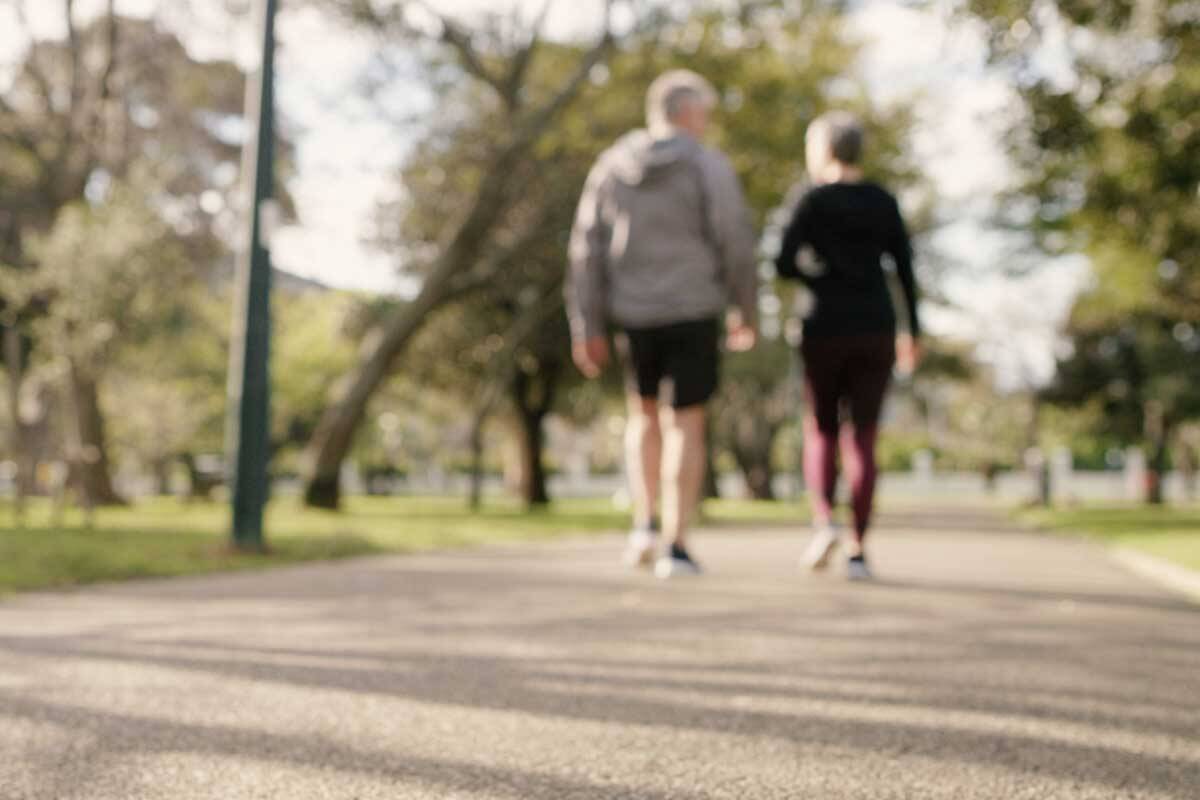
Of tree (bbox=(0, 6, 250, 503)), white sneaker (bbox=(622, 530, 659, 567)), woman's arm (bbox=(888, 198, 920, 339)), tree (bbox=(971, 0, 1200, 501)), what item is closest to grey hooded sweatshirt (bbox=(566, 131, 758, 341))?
woman's arm (bbox=(888, 198, 920, 339))

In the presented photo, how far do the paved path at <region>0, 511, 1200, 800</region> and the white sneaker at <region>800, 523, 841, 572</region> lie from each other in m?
0.61

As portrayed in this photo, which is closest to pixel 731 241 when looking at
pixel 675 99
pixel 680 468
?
pixel 675 99

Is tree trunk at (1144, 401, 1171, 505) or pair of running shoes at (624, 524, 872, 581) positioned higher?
tree trunk at (1144, 401, 1171, 505)

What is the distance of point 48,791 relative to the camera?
2.22 metres

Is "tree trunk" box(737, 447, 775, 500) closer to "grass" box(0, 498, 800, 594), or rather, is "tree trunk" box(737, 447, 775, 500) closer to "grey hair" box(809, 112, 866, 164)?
"grass" box(0, 498, 800, 594)

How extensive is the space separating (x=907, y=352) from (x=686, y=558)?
5.06 feet

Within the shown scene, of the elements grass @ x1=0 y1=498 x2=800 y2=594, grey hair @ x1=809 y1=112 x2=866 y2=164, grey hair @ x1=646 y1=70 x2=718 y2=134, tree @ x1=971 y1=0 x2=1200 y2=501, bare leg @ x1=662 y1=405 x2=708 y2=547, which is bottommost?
grass @ x1=0 y1=498 x2=800 y2=594

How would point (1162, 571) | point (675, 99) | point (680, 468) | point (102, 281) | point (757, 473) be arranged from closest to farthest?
point (680, 468), point (675, 99), point (1162, 571), point (102, 281), point (757, 473)

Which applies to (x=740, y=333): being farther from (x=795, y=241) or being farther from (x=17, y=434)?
(x=17, y=434)

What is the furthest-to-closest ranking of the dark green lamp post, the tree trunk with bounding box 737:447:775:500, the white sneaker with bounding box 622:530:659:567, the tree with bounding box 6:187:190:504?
the tree trunk with bounding box 737:447:775:500, the tree with bounding box 6:187:190:504, the dark green lamp post, the white sneaker with bounding box 622:530:659:567

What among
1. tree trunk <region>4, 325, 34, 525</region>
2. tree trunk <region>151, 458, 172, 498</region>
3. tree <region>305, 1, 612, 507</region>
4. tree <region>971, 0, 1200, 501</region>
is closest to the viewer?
tree <region>971, 0, 1200, 501</region>

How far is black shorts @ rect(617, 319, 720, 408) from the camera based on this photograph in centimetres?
636

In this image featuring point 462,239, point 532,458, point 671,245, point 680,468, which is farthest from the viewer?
point 532,458

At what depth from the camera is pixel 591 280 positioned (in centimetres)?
662
